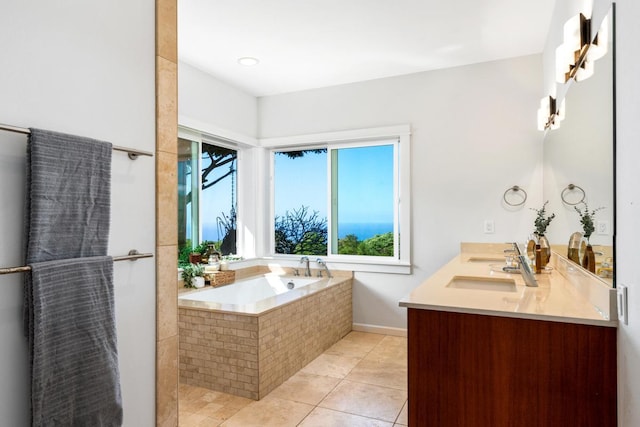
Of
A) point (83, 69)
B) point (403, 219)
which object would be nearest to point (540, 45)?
point (403, 219)

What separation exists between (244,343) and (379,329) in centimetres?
178

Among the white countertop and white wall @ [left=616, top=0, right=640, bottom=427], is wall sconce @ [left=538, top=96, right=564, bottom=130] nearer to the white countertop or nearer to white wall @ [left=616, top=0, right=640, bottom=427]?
the white countertop

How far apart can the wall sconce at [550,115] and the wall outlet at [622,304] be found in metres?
1.40

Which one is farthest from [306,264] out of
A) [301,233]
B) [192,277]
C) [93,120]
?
[93,120]

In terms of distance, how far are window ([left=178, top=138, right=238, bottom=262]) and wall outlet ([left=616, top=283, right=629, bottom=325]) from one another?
125 inches

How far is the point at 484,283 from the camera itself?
230cm

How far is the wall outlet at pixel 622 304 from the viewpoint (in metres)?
1.22

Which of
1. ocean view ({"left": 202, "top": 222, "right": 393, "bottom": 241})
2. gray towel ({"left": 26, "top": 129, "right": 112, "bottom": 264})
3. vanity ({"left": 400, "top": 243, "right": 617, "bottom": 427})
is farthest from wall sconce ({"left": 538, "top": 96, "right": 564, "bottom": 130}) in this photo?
gray towel ({"left": 26, "top": 129, "right": 112, "bottom": 264})

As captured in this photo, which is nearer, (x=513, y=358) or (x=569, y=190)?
(x=513, y=358)

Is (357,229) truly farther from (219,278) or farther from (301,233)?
(219,278)

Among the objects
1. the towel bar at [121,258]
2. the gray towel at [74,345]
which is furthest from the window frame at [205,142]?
the gray towel at [74,345]

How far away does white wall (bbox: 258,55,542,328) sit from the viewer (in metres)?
3.49

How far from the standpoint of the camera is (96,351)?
117 centimetres

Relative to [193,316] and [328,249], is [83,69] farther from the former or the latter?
[328,249]
